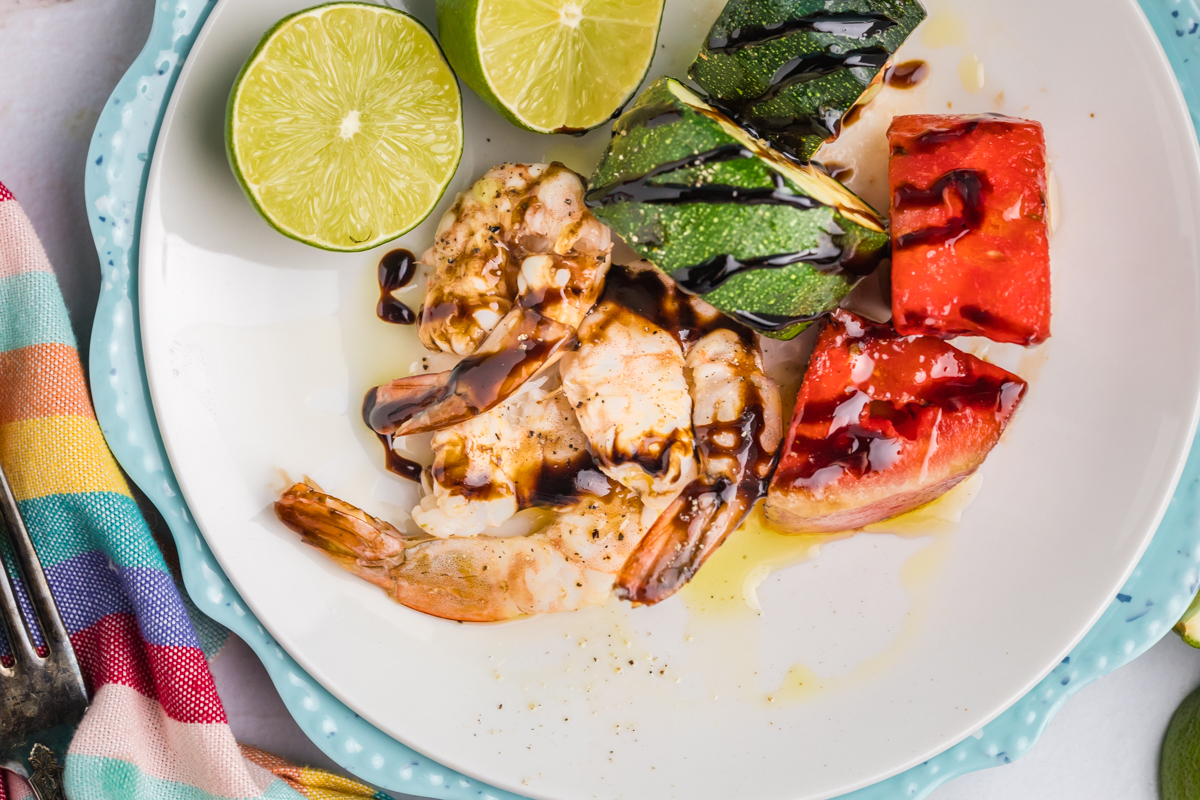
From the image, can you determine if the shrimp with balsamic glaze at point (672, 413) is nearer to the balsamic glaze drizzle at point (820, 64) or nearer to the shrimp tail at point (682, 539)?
the shrimp tail at point (682, 539)

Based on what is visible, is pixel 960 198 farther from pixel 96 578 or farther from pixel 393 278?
pixel 96 578

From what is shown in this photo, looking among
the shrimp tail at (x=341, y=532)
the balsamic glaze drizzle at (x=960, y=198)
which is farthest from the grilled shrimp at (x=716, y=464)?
the shrimp tail at (x=341, y=532)

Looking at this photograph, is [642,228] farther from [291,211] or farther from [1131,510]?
[1131,510]

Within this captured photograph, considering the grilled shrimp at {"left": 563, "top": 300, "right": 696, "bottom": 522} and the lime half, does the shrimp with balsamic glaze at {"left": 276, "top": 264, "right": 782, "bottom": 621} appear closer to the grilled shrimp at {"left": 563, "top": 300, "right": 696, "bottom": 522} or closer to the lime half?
the grilled shrimp at {"left": 563, "top": 300, "right": 696, "bottom": 522}

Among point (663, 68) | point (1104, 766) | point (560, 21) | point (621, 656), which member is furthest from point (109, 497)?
point (1104, 766)

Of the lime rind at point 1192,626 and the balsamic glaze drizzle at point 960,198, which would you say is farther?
the lime rind at point 1192,626

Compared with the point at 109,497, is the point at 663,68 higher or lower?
higher
